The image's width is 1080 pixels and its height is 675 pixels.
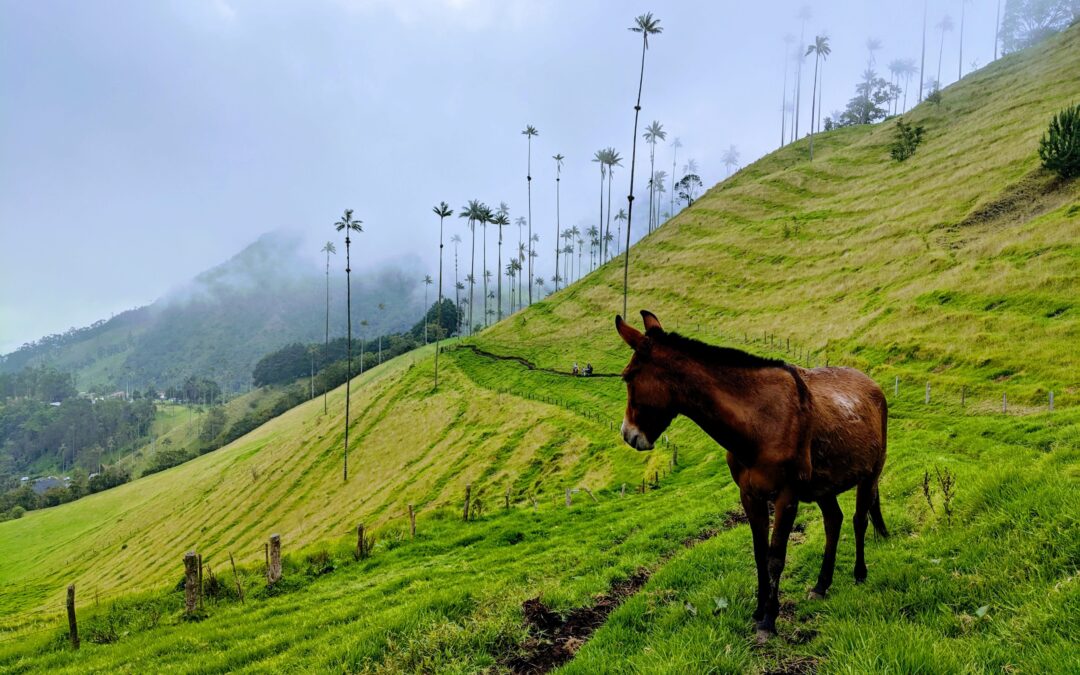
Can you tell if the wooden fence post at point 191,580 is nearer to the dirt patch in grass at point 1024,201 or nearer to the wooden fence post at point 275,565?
the wooden fence post at point 275,565

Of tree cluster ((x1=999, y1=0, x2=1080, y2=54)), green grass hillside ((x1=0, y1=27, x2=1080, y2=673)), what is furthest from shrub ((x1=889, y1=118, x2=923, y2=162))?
tree cluster ((x1=999, y1=0, x2=1080, y2=54))

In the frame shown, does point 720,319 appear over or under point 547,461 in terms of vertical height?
over

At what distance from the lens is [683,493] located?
63.6 feet

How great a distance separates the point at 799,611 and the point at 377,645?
5.69 metres

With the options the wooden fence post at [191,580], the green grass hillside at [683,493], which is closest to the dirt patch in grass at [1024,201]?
the green grass hillside at [683,493]

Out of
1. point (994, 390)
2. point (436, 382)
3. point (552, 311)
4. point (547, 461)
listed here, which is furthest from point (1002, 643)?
point (552, 311)

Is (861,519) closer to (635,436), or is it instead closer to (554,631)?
(635,436)

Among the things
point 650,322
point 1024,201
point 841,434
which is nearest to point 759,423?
point 841,434

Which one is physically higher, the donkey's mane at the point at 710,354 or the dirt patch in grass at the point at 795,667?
the donkey's mane at the point at 710,354

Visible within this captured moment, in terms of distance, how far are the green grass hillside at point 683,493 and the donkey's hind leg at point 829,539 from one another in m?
0.20

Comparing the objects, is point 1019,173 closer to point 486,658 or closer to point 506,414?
point 506,414

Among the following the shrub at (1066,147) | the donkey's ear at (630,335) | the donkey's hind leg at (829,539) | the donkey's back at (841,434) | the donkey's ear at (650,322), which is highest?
the shrub at (1066,147)

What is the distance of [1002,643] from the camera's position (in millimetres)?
4137

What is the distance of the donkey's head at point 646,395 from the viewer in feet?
17.7
